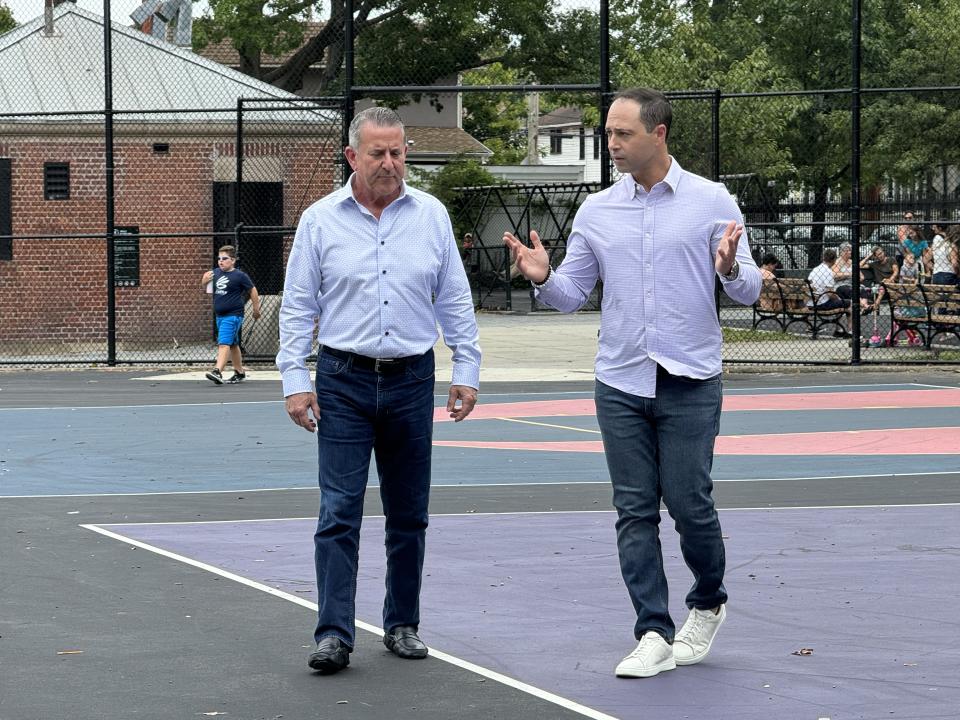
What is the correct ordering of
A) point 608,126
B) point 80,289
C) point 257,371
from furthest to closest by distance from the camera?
point 80,289 < point 257,371 < point 608,126

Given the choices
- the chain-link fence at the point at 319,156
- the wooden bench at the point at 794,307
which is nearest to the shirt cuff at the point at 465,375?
the chain-link fence at the point at 319,156

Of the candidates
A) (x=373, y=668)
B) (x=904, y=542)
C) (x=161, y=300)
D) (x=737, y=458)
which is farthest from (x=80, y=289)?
(x=373, y=668)

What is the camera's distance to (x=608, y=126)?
19.3ft

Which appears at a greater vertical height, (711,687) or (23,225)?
(23,225)

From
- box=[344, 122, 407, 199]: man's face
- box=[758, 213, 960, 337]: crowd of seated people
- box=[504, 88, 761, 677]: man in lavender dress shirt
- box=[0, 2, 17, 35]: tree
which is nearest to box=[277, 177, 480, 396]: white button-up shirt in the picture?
box=[344, 122, 407, 199]: man's face

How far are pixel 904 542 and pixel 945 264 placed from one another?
15.4 meters

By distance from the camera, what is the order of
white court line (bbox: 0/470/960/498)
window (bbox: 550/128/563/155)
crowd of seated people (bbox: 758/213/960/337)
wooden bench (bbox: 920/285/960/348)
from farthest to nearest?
window (bbox: 550/128/563/155), crowd of seated people (bbox: 758/213/960/337), wooden bench (bbox: 920/285/960/348), white court line (bbox: 0/470/960/498)

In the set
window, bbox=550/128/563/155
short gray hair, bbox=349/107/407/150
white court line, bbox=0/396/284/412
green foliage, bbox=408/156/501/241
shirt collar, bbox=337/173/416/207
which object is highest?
window, bbox=550/128/563/155

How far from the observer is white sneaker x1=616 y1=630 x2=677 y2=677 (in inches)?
239

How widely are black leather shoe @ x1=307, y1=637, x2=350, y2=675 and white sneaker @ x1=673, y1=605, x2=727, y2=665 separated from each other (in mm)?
1253

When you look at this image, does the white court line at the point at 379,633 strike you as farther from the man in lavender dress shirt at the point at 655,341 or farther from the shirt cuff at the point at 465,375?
the shirt cuff at the point at 465,375

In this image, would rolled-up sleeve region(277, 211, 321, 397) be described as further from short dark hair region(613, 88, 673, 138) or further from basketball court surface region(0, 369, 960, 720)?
short dark hair region(613, 88, 673, 138)

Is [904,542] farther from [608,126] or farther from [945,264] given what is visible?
[945,264]

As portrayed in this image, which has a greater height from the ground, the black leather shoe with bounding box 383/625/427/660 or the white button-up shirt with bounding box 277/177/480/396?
the white button-up shirt with bounding box 277/177/480/396
